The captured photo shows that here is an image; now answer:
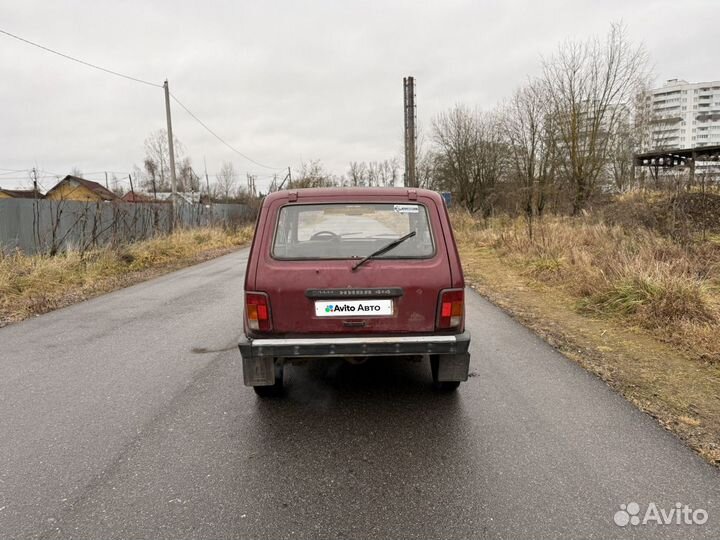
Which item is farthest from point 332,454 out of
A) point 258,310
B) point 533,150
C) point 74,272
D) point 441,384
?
point 533,150

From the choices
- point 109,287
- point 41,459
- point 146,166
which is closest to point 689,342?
point 41,459

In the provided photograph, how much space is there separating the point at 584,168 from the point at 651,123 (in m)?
8.89

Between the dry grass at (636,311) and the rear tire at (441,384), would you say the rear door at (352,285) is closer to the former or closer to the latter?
the rear tire at (441,384)

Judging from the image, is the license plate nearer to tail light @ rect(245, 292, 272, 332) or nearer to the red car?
the red car

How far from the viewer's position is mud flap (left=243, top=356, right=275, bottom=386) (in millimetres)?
3213

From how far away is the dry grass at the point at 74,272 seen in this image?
7762mm

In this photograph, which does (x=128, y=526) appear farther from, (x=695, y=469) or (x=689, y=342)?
(x=689, y=342)

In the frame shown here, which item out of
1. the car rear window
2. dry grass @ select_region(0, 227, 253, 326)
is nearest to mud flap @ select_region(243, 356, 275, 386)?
the car rear window

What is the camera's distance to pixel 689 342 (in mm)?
4613

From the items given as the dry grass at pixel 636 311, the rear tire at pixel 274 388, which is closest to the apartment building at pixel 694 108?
the dry grass at pixel 636 311

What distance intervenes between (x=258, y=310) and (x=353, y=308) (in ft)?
2.25

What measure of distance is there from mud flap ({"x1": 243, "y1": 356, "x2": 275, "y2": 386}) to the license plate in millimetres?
532

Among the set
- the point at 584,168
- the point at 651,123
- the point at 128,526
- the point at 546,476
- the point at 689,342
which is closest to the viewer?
the point at 128,526

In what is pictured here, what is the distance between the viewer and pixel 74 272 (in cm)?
1039
